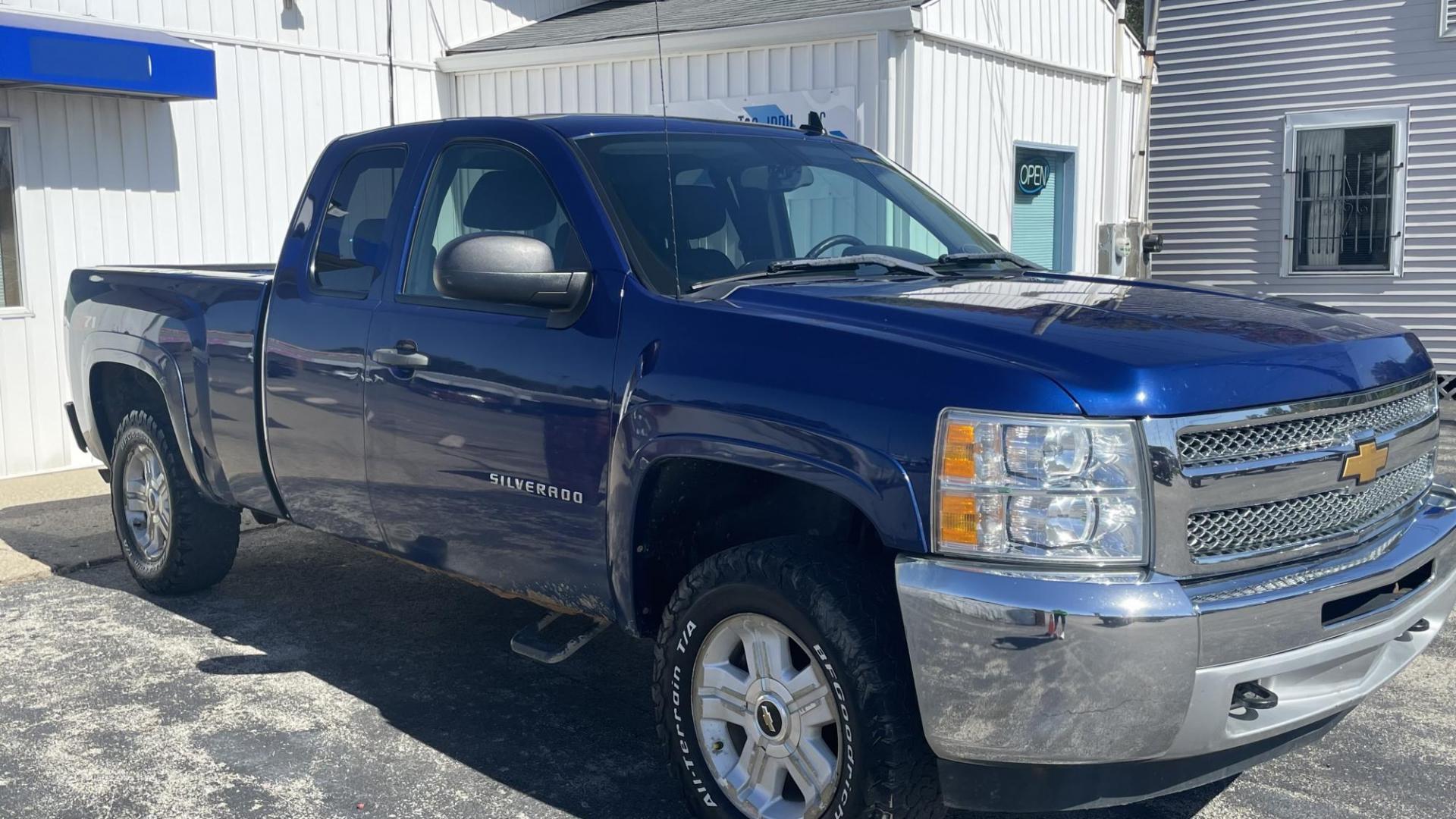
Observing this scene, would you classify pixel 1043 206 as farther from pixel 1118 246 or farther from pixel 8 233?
pixel 8 233

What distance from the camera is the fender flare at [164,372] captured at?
5.48 m

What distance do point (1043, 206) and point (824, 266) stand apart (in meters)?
9.26

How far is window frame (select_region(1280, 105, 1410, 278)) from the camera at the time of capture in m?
13.9

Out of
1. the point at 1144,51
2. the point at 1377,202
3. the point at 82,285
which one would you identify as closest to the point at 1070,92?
the point at 1144,51

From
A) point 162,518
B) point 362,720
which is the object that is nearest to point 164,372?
point 162,518

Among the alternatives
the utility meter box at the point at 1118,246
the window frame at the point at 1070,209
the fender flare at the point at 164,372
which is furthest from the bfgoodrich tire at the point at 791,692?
the utility meter box at the point at 1118,246

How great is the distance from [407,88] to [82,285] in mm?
6155

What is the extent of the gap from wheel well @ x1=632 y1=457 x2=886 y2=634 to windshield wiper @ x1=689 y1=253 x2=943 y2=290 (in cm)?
55

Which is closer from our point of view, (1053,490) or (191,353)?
(1053,490)

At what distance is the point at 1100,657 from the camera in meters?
2.80

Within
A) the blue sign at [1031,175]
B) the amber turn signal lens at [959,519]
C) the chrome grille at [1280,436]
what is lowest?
the amber turn signal lens at [959,519]

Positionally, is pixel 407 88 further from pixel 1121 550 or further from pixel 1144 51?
pixel 1121 550

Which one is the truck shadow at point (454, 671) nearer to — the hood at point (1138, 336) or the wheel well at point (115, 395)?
the wheel well at point (115, 395)

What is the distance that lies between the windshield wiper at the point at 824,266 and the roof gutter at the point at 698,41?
19.2 ft
